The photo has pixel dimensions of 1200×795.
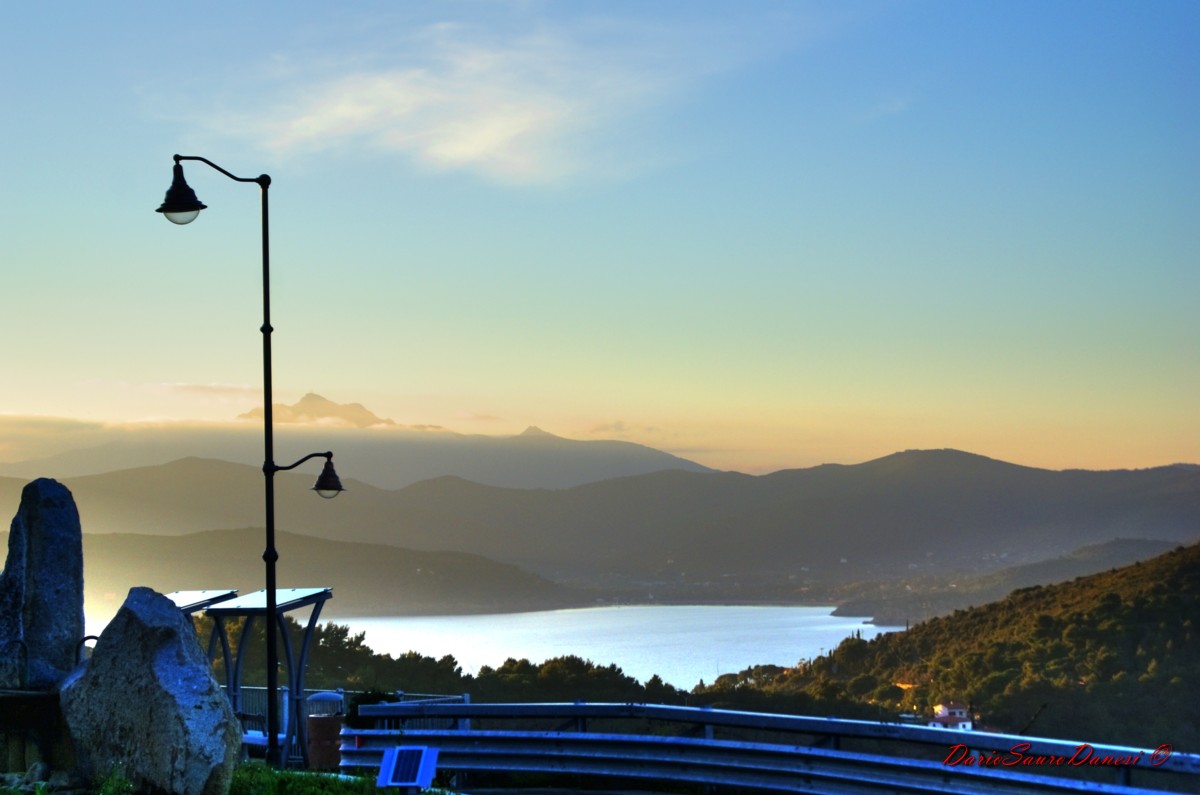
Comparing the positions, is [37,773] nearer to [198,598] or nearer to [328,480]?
[328,480]

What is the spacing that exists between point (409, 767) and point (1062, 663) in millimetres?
71341

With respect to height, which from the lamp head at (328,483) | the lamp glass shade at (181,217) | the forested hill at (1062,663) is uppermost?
the lamp glass shade at (181,217)

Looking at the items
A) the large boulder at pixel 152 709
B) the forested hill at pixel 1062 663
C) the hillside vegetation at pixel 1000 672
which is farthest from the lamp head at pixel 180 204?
the forested hill at pixel 1062 663

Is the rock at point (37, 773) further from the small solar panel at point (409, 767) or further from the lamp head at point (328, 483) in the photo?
the lamp head at point (328, 483)

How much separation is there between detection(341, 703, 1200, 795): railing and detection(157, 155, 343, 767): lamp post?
1071 mm

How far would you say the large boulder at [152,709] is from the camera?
13102 millimetres

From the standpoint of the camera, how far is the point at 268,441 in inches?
745

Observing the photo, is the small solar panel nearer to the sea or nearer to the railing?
the railing

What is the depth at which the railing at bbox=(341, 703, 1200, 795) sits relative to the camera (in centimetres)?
1219

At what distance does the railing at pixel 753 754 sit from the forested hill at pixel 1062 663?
48.9 m

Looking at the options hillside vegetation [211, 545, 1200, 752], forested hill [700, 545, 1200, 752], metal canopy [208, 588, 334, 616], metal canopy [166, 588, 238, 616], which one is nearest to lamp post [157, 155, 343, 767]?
metal canopy [208, 588, 334, 616]

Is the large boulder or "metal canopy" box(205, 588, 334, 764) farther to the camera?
"metal canopy" box(205, 588, 334, 764)

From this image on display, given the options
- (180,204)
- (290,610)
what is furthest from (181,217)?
(290,610)

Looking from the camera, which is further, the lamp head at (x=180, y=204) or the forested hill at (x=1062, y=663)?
the forested hill at (x=1062, y=663)
